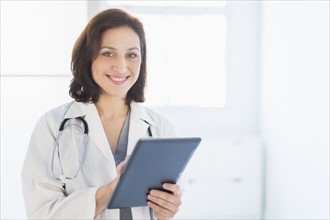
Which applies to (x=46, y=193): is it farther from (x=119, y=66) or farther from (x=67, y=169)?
(x=119, y=66)

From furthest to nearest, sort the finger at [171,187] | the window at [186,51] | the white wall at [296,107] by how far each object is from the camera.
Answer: the window at [186,51], the white wall at [296,107], the finger at [171,187]

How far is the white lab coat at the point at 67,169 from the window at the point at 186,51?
238cm

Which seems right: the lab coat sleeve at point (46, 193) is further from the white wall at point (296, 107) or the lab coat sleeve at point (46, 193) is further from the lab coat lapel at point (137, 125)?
the white wall at point (296, 107)

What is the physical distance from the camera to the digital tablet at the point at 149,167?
1.05 m

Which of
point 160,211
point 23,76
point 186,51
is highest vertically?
point 186,51

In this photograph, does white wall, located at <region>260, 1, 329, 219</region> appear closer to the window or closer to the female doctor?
the window

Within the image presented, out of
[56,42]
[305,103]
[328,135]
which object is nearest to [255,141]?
[305,103]

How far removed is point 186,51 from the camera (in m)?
3.81

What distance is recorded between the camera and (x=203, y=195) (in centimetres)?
349

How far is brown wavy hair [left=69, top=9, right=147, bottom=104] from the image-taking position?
1322 mm

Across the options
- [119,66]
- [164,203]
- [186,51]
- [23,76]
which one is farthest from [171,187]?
[186,51]

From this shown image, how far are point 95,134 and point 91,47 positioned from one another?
0.82 ft

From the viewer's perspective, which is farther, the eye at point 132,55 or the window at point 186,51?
the window at point 186,51

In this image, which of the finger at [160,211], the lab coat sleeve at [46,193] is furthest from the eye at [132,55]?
the finger at [160,211]
